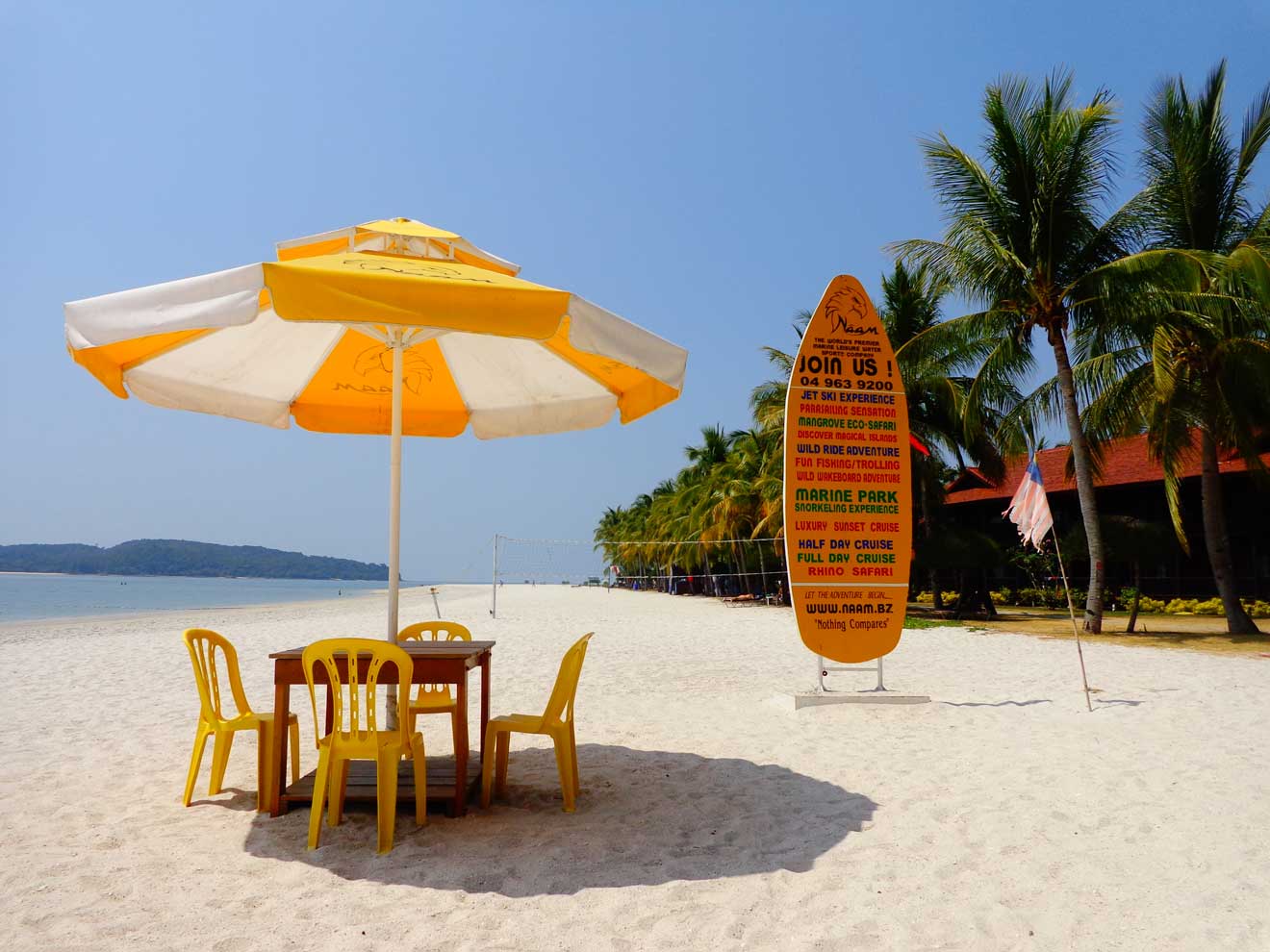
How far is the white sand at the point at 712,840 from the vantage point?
2.94 meters

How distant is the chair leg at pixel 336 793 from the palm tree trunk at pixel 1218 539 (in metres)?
14.9

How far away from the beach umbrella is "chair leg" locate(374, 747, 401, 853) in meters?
0.97

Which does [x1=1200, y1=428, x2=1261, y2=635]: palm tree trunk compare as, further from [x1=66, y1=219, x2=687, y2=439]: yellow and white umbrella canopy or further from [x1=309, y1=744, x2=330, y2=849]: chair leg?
[x1=309, y1=744, x2=330, y2=849]: chair leg

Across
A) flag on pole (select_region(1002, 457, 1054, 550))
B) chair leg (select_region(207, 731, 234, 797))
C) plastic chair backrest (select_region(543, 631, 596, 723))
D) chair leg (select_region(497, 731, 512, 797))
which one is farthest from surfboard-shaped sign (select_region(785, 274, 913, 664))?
chair leg (select_region(207, 731, 234, 797))

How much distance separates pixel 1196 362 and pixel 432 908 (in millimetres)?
15876

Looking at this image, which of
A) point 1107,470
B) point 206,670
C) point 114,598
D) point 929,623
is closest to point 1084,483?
point 929,623

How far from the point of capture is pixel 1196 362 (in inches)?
579

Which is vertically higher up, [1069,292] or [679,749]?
[1069,292]

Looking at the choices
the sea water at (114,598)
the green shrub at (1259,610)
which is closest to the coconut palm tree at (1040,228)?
the green shrub at (1259,610)

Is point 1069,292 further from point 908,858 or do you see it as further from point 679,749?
point 908,858

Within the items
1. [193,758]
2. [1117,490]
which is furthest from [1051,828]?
[1117,490]

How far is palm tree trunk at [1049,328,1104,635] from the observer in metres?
14.7

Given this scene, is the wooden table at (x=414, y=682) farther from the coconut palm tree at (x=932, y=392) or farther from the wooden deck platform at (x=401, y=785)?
the coconut palm tree at (x=932, y=392)

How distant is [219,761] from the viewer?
176 inches
